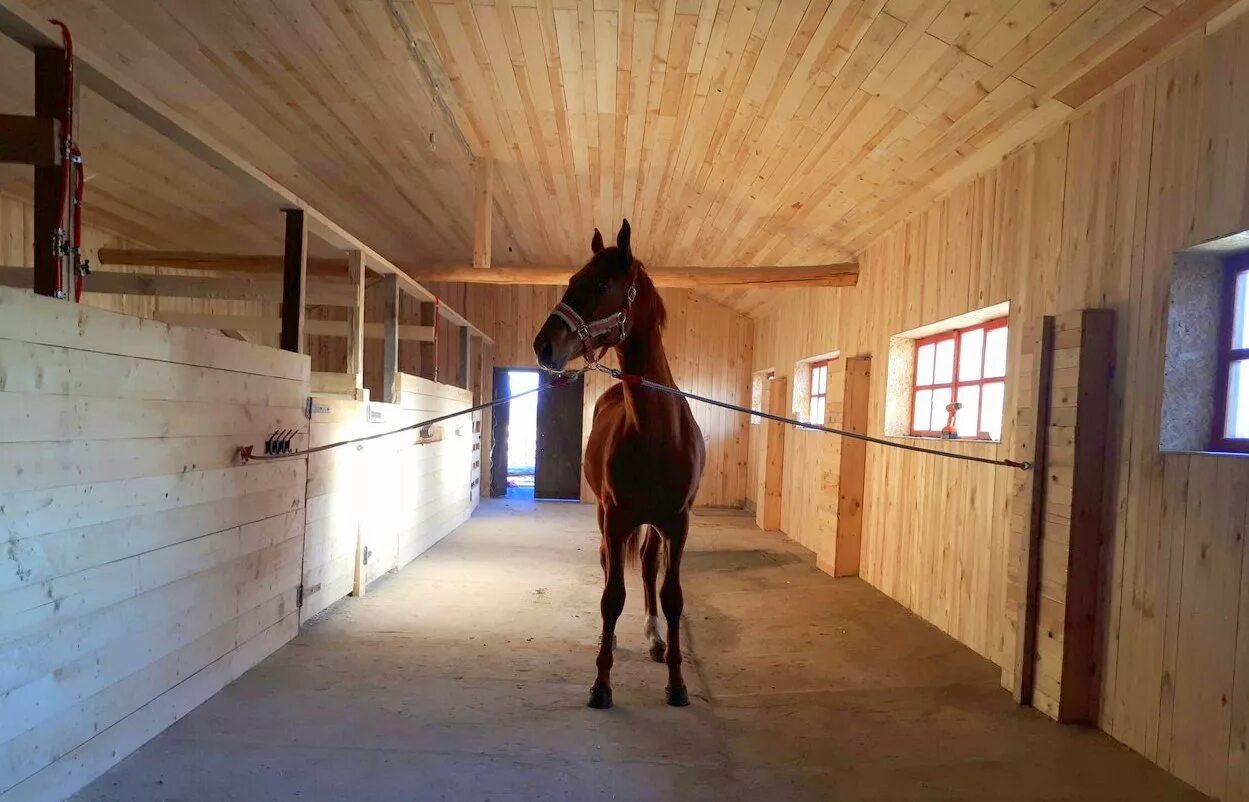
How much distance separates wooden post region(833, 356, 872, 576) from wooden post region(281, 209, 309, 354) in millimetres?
3795

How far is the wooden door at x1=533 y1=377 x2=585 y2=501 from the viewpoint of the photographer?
356 inches

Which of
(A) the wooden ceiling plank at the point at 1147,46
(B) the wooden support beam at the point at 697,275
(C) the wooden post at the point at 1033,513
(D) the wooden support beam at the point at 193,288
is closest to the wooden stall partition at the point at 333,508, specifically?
(D) the wooden support beam at the point at 193,288

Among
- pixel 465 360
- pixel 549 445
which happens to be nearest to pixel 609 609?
pixel 465 360

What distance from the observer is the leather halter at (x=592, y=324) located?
2.15m

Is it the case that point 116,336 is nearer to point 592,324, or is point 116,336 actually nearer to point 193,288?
point 592,324

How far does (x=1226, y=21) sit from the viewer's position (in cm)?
186

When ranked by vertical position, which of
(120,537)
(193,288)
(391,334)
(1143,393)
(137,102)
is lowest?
(120,537)

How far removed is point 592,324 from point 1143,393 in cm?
195

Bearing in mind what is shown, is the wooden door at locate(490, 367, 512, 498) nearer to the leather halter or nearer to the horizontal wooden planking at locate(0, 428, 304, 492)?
the horizontal wooden planking at locate(0, 428, 304, 492)

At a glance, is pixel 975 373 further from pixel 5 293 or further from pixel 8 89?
pixel 8 89

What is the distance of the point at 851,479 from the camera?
4855mm

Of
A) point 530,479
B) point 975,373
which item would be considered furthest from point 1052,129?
point 530,479

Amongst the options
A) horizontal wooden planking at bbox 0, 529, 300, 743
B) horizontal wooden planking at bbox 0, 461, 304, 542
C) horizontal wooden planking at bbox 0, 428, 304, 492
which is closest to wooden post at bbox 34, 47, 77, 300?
horizontal wooden planking at bbox 0, 428, 304, 492

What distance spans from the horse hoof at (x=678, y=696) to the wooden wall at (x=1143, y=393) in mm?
1408
